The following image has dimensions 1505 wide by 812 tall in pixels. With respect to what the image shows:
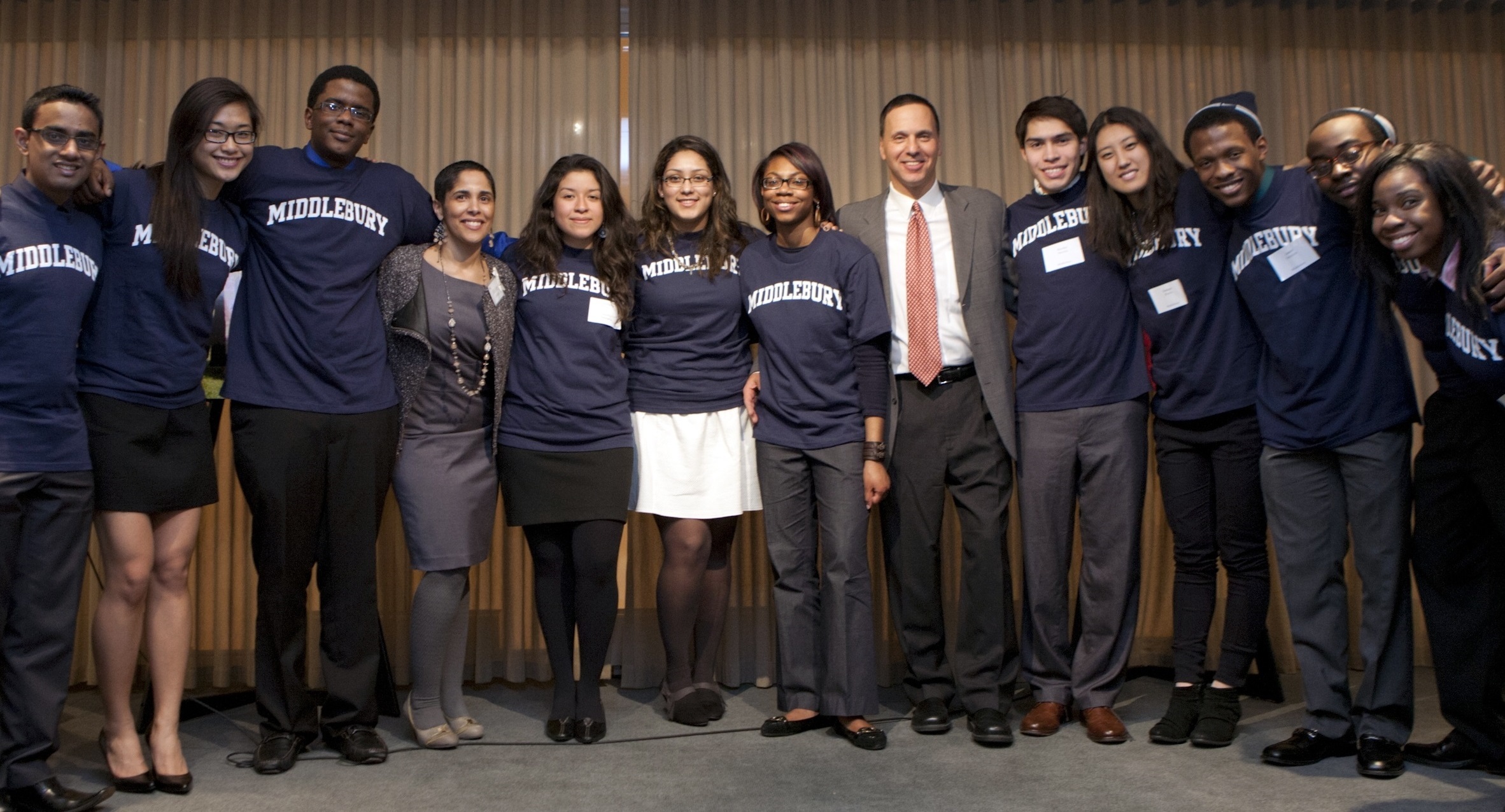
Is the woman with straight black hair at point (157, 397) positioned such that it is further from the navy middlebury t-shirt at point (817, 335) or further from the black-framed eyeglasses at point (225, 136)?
Result: the navy middlebury t-shirt at point (817, 335)

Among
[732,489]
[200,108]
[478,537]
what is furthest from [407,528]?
[200,108]

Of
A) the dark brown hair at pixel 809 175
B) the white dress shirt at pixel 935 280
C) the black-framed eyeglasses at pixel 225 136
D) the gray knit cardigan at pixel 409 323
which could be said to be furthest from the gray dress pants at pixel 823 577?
the black-framed eyeglasses at pixel 225 136

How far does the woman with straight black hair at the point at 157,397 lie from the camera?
2516 mm

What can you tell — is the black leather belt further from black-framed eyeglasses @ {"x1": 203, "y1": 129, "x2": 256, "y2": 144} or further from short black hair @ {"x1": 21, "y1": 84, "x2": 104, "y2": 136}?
short black hair @ {"x1": 21, "y1": 84, "x2": 104, "y2": 136}

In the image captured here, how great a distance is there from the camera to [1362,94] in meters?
4.31

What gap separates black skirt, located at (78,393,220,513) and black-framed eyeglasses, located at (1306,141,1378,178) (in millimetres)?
2786

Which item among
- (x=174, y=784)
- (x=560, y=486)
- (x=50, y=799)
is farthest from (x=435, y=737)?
(x=50, y=799)

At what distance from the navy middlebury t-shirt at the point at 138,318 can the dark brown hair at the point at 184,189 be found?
2 centimetres

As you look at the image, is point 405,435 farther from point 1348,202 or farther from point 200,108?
point 1348,202

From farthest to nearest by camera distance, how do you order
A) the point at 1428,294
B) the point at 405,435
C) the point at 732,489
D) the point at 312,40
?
1. the point at 312,40
2. the point at 732,489
3. the point at 405,435
4. the point at 1428,294

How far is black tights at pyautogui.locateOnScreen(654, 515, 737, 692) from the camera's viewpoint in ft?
10.5

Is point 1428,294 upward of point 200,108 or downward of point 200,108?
downward

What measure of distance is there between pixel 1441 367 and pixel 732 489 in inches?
71.3

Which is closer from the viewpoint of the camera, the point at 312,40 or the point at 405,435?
the point at 405,435
